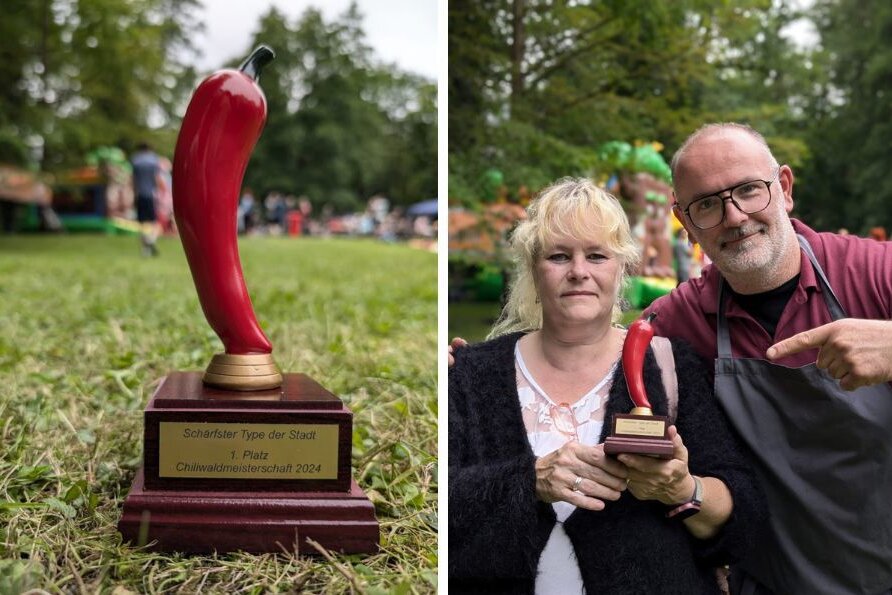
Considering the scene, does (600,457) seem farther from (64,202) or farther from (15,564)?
(64,202)

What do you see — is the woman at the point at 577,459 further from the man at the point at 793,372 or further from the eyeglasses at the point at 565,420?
the man at the point at 793,372

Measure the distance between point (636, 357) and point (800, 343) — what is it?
0.32 m

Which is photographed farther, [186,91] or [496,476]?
[186,91]

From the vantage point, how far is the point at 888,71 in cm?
670

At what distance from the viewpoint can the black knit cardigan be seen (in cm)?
182

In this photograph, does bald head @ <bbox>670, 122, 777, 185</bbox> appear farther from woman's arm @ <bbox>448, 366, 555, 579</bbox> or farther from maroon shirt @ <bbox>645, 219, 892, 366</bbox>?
woman's arm @ <bbox>448, 366, 555, 579</bbox>

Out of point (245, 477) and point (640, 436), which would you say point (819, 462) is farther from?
point (245, 477)

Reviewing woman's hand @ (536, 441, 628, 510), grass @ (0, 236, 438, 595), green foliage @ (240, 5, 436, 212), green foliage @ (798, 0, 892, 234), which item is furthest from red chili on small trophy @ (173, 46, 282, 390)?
green foliage @ (240, 5, 436, 212)

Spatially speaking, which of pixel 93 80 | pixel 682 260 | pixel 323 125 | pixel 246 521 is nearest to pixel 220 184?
pixel 246 521

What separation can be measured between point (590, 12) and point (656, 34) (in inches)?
13.6

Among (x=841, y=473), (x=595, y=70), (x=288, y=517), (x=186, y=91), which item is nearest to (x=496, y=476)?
(x=288, y=517)

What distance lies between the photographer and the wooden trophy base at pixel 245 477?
6.95ft

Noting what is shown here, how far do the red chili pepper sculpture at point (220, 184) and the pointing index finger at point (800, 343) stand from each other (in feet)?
4.36

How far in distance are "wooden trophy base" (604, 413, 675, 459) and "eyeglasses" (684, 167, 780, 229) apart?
1.67ft
